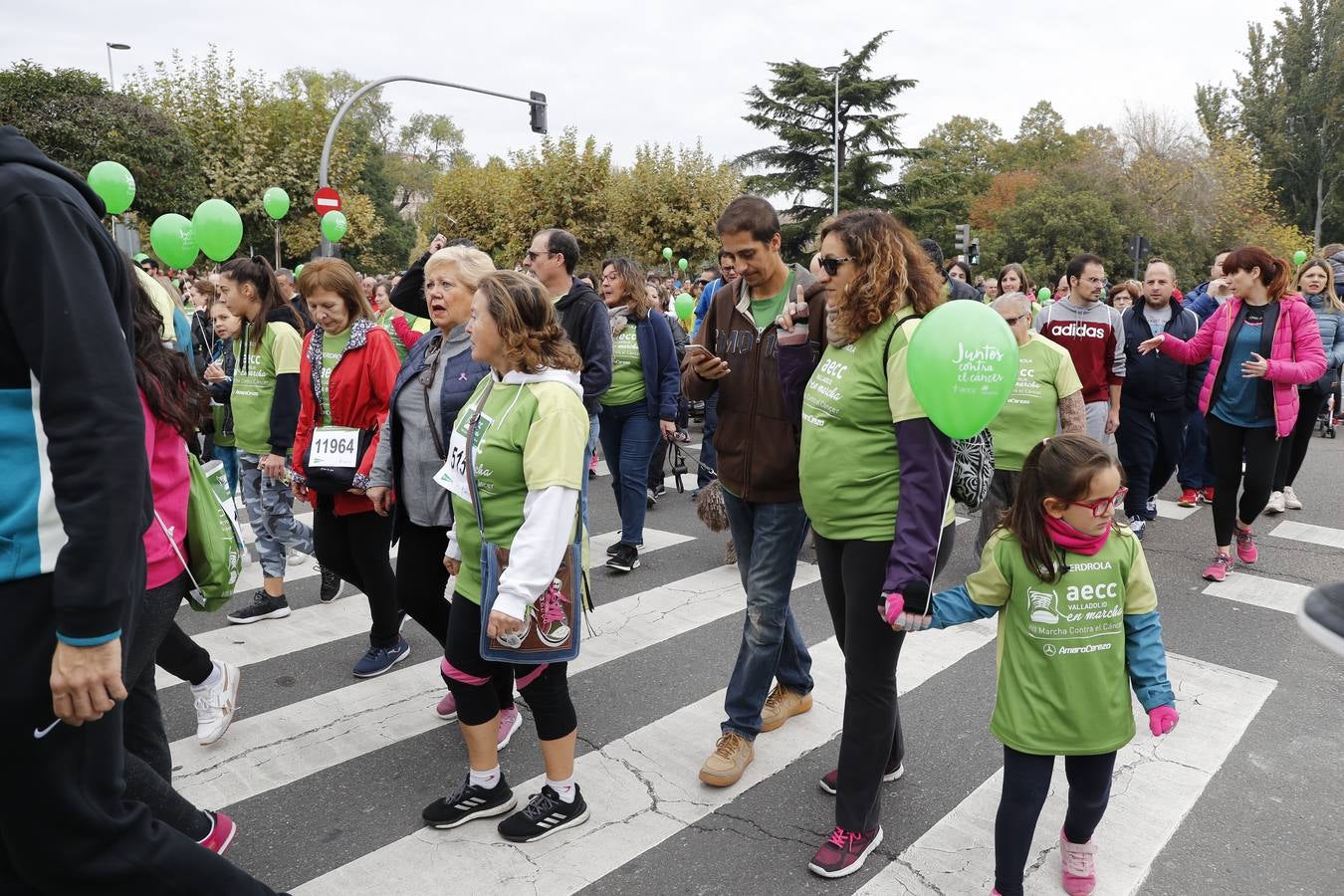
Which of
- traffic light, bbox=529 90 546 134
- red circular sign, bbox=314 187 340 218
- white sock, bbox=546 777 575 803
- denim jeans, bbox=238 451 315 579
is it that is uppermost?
traffic light, bbox=529 90 546 134

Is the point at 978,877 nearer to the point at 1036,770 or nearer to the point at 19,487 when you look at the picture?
the point at 1036,770

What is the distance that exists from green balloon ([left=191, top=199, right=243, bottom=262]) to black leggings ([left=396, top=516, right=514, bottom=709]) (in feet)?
16.2

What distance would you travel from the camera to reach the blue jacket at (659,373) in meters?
6.54

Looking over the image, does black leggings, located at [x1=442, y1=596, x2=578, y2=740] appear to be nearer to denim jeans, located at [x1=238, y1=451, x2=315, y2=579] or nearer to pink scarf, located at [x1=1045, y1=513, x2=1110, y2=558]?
pink scarf, located at [x1=1045, y1=513, x2=1110, y2=558]

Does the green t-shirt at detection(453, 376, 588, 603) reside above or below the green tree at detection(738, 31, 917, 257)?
below

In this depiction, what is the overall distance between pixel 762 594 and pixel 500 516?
105 cm

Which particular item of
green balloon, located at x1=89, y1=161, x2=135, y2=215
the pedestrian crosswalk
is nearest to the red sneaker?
the pedestrian crosswalk

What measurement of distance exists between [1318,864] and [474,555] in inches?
113

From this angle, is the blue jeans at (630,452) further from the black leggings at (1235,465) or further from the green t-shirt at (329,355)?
the black leggings at (1235,465)

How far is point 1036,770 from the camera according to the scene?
2658 millimetres

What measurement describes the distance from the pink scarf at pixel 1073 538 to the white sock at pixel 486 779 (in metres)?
2.00

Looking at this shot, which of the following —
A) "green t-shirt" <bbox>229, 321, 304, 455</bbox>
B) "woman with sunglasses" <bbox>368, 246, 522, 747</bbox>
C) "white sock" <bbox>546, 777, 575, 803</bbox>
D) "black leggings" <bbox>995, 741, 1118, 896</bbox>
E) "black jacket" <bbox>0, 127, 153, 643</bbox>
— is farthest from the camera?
"green t-shirt" <bbox>229, 321, 304, 455</bbox>

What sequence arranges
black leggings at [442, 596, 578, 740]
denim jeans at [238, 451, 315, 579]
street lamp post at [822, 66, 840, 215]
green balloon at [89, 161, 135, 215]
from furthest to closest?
1. street lamp post at [822, 66, 840, 215]
2. green balloon at [89, 161, 135, 215]
3. denim jeans at [238, 451, 315, 579]
4. black leggings at [442, 596, 578, 740]

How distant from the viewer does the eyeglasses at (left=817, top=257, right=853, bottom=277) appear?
9.41 feet
